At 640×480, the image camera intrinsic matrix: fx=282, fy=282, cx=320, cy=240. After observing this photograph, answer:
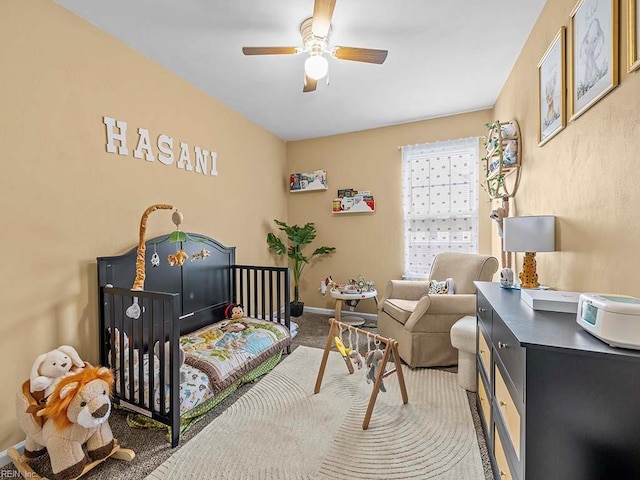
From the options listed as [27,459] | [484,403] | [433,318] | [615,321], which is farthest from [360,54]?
[27,459]

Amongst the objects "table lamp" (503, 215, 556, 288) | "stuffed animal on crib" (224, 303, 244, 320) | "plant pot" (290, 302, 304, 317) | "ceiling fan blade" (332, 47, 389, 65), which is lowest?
"plant pot" (290, 302, 304, 317)

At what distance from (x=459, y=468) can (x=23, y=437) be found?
235cm

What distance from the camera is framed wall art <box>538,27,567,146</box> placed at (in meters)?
1.56

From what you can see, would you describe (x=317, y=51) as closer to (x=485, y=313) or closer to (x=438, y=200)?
(x=485, y=313)

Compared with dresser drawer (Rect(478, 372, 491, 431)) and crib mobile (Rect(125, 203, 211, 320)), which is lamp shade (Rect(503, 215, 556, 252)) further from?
crib mobile (Rect(125, 203, 211, 320))

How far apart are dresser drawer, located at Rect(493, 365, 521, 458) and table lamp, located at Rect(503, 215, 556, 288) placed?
724 millimetres

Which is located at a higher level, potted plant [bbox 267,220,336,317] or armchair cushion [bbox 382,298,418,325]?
potted plant [bbox 267,220,336,317]

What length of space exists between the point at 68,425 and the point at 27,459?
1.22ft

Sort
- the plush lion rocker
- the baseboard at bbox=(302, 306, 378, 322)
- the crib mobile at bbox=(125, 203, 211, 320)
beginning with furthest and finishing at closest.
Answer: the baseboard at bbox=(302, 306, 378, 322), the crib mobile at bbox=(125, 203, 211, 320), the plush lion rocker

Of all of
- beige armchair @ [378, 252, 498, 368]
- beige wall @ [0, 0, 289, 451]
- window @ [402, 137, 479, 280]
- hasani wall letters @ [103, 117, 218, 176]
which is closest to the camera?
beige wall @ [0, 0, 289, 451]

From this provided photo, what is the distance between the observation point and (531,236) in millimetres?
1595

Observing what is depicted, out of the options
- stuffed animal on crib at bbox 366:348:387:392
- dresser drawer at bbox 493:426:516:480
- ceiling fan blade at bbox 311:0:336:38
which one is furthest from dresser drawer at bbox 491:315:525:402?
ceiling fan blade at bbox 311:0:336:38

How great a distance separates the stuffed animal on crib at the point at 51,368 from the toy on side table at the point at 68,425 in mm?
28

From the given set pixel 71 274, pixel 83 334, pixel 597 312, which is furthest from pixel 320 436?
pixel 71 274
